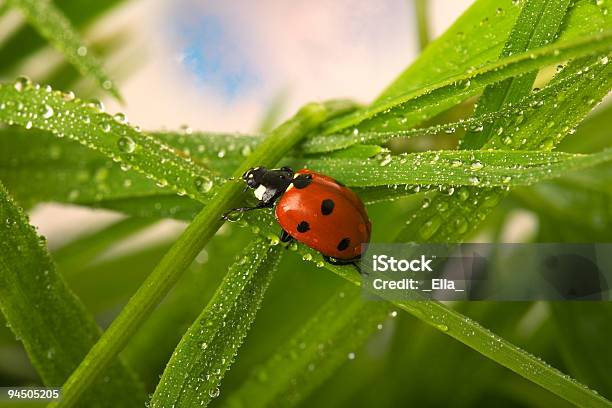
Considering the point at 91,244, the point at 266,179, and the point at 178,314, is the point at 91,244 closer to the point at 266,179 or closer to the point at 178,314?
the point at 178,314

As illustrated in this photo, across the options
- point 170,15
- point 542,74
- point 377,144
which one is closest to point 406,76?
point 377,144

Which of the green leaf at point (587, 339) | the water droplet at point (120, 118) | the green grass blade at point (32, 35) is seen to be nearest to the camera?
the water droplet at point (120, 118)

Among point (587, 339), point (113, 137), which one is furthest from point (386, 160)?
point (587, 339)

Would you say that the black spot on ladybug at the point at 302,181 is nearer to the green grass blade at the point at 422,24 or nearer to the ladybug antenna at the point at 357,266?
the ladybug antenna at the point at 357,266

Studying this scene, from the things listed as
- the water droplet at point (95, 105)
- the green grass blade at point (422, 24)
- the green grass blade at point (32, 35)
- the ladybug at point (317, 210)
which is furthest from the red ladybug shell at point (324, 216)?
the green grass blade at point (32, 35)

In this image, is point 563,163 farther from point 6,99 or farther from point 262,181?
point 6,99

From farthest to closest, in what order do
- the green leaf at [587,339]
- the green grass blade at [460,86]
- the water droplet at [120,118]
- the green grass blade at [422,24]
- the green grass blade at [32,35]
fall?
the green grass blade at [32,35] → the green grass blade at [422,24] → the green leaf at [587,339] → the water droplet at [120,118] → the green grass blade at [460,86]

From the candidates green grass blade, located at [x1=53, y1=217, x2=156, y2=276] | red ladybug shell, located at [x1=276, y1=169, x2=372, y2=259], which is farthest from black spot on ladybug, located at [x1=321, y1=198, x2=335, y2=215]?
green grass blade, located at [x1=53, y1=217, x2=156, y2=276]
